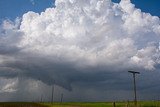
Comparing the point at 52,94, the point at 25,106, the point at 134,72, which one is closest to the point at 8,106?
the point at 25,106

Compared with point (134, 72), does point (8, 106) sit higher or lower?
lower

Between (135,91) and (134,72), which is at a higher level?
(134,72)

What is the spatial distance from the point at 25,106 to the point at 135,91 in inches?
2026

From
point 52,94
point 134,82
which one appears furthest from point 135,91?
point 52,94

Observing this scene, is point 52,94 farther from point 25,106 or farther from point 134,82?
point 134,82

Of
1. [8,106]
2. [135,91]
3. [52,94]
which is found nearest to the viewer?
[135,91]

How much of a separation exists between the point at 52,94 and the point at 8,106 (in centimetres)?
4049

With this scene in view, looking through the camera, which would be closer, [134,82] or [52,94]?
[134,82]

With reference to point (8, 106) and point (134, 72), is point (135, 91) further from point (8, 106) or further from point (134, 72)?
point (8, 106)

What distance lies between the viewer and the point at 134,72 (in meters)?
49.5

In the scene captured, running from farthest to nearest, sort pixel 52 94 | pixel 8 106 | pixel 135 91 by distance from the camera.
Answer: pixel 52 94 < pixel 8 106 < pixel 135 91

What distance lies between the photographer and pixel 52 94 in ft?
416

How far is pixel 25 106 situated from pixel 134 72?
165ft

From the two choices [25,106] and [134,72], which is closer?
[134,72]
